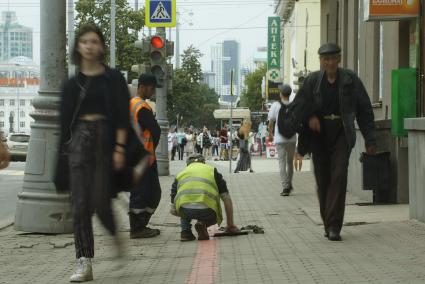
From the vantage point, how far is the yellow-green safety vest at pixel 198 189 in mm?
8781

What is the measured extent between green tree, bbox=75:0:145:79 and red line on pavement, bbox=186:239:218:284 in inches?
1451

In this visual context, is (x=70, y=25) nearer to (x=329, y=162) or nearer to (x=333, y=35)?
(x=333, y=35)

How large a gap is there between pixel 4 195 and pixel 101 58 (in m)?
11.8

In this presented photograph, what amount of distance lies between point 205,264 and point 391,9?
5.43m

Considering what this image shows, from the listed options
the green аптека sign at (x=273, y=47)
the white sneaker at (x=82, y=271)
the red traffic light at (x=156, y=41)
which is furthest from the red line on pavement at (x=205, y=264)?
the green аптека sign at (x=273, y=47)

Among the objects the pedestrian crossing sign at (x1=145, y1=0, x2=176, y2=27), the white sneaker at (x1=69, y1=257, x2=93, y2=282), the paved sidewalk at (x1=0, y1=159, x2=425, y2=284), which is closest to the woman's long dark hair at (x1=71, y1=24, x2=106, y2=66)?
the paved sidewalk at (x1=0, y1=159, x2=425, y2=284)

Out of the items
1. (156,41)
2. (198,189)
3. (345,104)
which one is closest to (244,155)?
(156,41)

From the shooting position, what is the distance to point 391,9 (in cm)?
1134

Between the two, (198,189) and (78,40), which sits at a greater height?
(78,40)

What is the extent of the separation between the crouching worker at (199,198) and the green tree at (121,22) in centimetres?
3621

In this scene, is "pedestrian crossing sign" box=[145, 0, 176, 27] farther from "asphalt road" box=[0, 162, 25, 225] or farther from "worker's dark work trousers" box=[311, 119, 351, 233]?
"worker's dark work trousers" box=[311, 119, 351, 233]

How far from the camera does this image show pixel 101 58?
21.0ft

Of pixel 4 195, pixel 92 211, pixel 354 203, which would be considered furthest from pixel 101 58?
pixel 4 195

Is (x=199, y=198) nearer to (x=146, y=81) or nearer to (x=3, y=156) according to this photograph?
(x=146, y=81)
